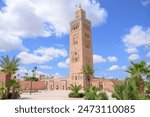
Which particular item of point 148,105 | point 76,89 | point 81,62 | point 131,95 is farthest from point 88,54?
point 148,105

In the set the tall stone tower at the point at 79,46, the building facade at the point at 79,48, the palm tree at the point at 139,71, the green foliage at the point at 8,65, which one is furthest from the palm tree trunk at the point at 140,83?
the tall stone tower at the point at 79,46

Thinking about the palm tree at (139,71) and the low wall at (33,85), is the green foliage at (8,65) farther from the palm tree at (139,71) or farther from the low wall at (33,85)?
the low wall at (33,85)

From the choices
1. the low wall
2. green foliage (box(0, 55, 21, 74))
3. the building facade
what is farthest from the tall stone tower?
green foliage (box(0, 55, 21, 74))

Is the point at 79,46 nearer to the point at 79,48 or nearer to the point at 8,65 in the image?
the point at 79,48

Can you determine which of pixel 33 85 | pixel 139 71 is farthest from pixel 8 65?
pixel 33 85

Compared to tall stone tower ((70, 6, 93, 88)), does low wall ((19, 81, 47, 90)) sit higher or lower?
lower

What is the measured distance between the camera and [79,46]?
6925 centimetres

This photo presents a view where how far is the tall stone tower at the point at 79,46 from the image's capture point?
68.0 m

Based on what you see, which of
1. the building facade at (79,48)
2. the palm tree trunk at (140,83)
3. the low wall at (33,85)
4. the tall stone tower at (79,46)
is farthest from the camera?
the tall stone tower at (79,46)

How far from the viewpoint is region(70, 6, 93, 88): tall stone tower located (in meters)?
68.0

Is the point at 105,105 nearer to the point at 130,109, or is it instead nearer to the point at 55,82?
the point at 130,109

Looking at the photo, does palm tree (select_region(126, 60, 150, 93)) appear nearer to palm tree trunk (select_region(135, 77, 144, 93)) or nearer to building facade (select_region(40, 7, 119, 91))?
palm tree trunk (select_region(135, 77, 144, 93))

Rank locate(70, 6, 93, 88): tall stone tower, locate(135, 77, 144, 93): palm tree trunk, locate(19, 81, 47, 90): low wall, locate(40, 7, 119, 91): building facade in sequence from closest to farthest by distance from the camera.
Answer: locate(135, 77, 144, 93): palm tree trunk < locate(19, 81, 47, 90): low wall < locate(40, 7, 119, 91): building facade < locate(70, 6, 93, 88): tall stone tower

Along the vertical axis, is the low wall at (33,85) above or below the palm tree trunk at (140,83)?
above
